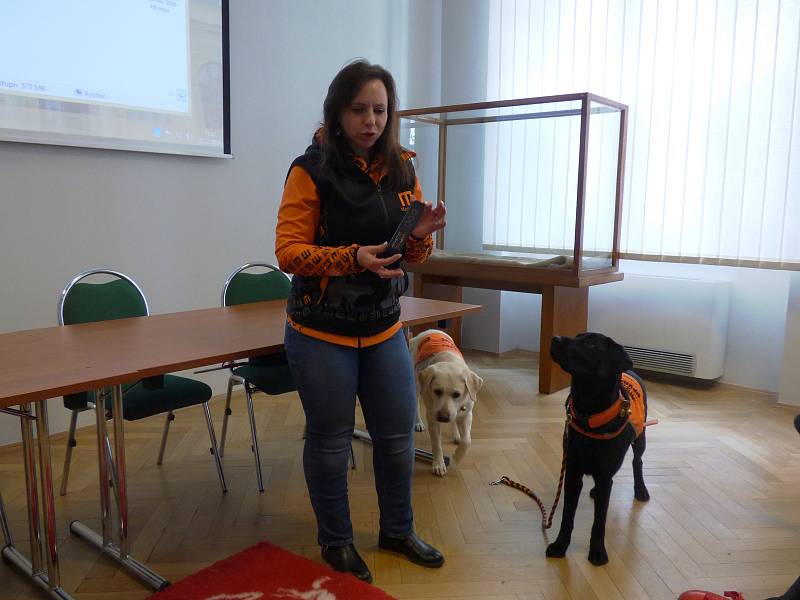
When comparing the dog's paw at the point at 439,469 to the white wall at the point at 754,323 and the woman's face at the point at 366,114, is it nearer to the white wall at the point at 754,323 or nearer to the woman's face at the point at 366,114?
the woman's face at the point at 366,114

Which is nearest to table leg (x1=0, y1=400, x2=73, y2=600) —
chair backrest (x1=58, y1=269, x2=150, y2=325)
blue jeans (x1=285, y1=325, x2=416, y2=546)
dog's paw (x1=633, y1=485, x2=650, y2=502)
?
chair backrest (x1=58, y1=269, x2=150, y2=325)

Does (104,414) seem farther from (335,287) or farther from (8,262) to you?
(8,262)

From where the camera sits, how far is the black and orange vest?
5.54 feet

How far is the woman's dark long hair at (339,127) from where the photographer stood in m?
1.68

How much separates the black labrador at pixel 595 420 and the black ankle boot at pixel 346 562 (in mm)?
591

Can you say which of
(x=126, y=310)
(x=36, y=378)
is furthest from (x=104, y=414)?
(x=126, y=310)

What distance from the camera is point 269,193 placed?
13.1 ft

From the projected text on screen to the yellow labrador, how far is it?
1.99m

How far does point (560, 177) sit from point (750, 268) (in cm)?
126

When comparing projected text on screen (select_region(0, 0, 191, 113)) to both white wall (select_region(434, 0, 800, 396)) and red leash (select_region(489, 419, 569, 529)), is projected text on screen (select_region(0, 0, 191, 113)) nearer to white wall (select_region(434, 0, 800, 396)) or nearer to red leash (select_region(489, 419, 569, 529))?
white wall (select_region(434, 0, 800, 396))

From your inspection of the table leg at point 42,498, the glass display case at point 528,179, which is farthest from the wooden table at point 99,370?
the glass display case at point 528,179

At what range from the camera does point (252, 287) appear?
2926 mm

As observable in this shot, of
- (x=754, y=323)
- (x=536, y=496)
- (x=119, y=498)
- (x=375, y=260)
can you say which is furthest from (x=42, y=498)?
(x=754, y=323)

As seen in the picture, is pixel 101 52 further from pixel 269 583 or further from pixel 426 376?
pixel 269 583
